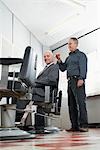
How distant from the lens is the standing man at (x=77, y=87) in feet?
13.3

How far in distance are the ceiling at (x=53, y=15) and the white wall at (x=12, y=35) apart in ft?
0.38

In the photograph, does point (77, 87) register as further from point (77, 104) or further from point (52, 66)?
point (52, 66)

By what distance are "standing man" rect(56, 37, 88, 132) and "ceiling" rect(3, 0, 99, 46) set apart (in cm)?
179

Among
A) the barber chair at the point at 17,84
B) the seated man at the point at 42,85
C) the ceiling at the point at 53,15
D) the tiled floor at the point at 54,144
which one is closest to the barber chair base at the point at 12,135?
the barber chair at the point at 17,84

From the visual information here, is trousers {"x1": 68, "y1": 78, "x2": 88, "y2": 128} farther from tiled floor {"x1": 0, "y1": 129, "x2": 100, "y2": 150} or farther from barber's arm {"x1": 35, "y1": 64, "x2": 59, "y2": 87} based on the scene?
tiled floor {"x1": 0, "y1": 129, "x2": 100, "y2": 150}

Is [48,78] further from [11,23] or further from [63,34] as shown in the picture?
[63,34]

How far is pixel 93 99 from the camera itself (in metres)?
6.59

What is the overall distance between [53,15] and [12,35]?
0.98 meters

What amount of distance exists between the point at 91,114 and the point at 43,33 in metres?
2.31

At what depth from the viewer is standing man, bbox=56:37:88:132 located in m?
4.05

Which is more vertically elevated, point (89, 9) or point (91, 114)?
point (89, 9)

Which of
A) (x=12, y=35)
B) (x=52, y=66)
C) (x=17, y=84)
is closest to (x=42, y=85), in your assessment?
(x=52, y=66)

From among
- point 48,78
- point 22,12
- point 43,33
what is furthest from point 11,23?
point 48,78

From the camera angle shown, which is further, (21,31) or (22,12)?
(21,31)
